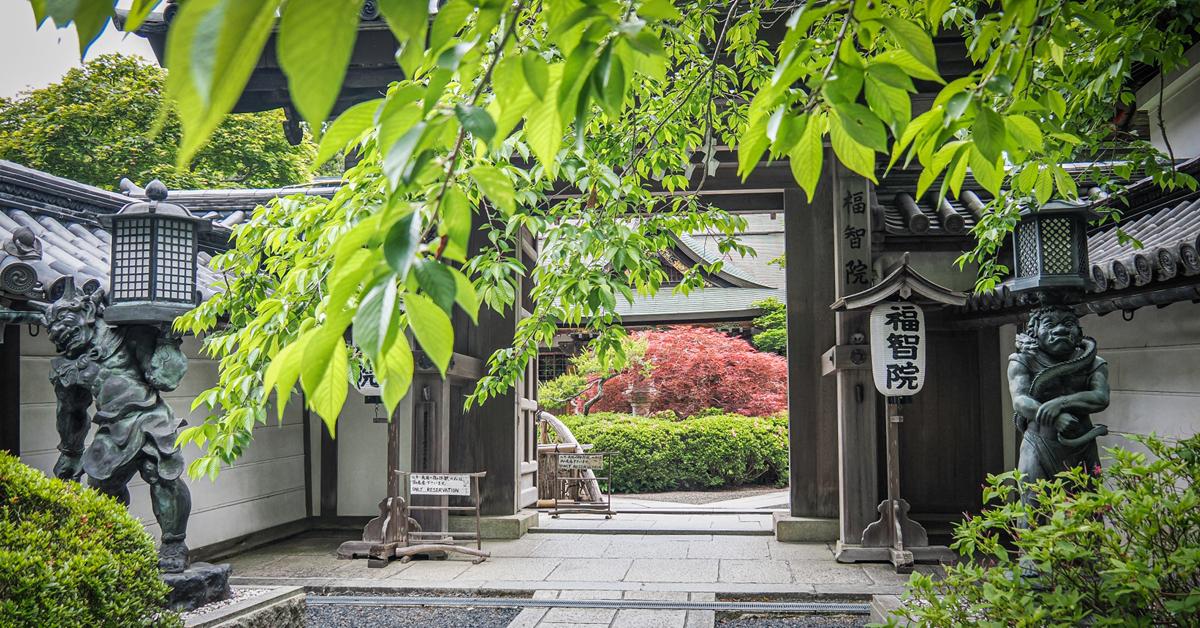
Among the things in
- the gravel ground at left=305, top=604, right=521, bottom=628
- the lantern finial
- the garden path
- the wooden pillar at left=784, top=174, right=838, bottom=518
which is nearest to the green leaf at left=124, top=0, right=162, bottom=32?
the lantern finial

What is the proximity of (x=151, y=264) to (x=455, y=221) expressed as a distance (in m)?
3.98

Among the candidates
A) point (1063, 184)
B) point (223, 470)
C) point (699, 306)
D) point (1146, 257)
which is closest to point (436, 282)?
point (1063, 184)

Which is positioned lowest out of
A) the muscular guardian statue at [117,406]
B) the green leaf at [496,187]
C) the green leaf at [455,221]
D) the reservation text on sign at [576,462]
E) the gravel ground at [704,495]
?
the gravel ground at [704,495]

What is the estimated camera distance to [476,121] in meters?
0.92

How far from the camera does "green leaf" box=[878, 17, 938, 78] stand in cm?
133

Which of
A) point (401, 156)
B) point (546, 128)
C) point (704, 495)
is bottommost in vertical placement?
point (704, 495)

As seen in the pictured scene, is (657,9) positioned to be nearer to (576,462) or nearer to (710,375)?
(576,462)

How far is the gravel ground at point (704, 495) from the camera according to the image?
45.6ft

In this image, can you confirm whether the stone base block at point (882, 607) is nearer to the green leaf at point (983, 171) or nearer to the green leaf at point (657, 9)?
the green leaf at point (983, 171)

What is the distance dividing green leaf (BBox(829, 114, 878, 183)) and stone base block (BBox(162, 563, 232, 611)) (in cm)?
403

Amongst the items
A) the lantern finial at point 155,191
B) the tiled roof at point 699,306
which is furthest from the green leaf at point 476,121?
the tiled roof at point 699,306

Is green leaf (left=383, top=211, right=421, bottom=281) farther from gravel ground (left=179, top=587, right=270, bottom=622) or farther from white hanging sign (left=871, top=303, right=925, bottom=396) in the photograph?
white hanging sign (left=871, top=303, right=925, bottom=396)

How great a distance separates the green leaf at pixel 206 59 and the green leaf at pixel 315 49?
37 mm

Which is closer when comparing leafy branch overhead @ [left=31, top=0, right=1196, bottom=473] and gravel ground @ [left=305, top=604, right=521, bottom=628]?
leafy branch overhead @ [left=31, top=0, right=1196, bottom=473]
